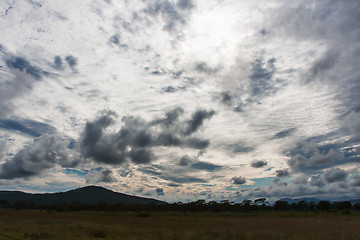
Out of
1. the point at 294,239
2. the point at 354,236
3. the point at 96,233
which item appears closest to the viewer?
the point at 294,239

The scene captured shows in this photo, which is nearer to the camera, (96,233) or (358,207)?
(96,233)

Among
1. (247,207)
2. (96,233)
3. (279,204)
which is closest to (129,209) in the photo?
(247,207)

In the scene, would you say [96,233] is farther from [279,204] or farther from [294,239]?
[279,204]

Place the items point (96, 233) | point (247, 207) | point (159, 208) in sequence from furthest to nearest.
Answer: point (247, 207) < point (159, 208) < point (96, 233)

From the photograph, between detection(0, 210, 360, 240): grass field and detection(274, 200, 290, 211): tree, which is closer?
detection(0, 210, 360, 240): grass field

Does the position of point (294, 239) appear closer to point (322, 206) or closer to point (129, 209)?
point (129, 209)

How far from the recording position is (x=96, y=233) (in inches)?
1096

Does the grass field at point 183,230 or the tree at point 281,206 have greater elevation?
the tree at point 281,206

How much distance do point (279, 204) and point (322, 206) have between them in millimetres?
25557

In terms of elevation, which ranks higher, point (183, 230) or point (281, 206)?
point (281, 206)

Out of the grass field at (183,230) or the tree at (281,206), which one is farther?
the tree at (281,206)

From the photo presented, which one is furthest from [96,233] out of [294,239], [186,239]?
[294,239]

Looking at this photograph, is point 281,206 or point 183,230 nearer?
point 183,230

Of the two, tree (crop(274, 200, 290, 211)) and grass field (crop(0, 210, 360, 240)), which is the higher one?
tree (crop(274, 200, 290, 211))
